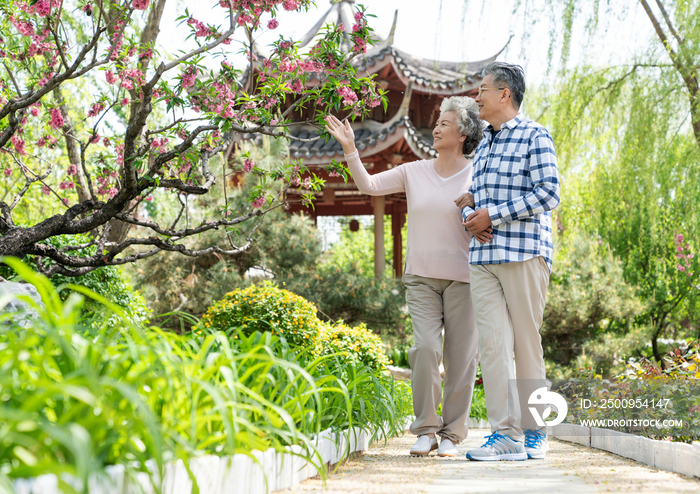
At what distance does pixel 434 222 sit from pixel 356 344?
82.6 inches

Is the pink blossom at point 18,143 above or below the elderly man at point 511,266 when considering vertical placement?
above

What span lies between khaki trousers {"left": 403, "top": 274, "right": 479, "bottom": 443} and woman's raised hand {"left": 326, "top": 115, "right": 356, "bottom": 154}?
2.13ft

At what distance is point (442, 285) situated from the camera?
8.16ft

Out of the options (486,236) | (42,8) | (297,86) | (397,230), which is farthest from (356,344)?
(397,230)

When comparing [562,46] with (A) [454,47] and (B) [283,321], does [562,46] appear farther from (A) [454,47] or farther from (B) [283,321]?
(B) [283,321]

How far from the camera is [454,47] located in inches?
161

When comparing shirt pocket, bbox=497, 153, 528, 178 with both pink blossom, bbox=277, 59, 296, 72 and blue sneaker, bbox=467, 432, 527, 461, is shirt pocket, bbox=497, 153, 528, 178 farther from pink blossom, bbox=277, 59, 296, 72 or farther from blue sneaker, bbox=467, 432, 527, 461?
pink blossom, bbox=277, 59, 296, 72

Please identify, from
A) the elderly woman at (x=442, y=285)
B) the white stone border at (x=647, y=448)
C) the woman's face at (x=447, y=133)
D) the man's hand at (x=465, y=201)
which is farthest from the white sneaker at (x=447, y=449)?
the woman's face at (x=447, y=133)

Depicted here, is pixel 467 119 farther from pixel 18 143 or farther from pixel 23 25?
pixel 18 143

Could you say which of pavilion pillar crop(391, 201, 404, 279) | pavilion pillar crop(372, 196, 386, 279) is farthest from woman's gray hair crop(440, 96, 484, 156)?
pavilion pillar crop(391, 201, 404, 279)

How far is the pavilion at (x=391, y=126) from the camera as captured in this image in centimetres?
724

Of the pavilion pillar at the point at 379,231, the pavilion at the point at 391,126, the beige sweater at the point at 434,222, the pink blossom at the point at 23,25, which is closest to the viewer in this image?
the beige sweater at the point at 434,222

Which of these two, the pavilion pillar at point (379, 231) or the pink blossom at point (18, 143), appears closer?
the pink blossom at point (18, 143)

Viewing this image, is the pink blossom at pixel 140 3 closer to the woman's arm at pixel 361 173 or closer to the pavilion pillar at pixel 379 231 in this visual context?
the woman's arm at pixel 361 173
